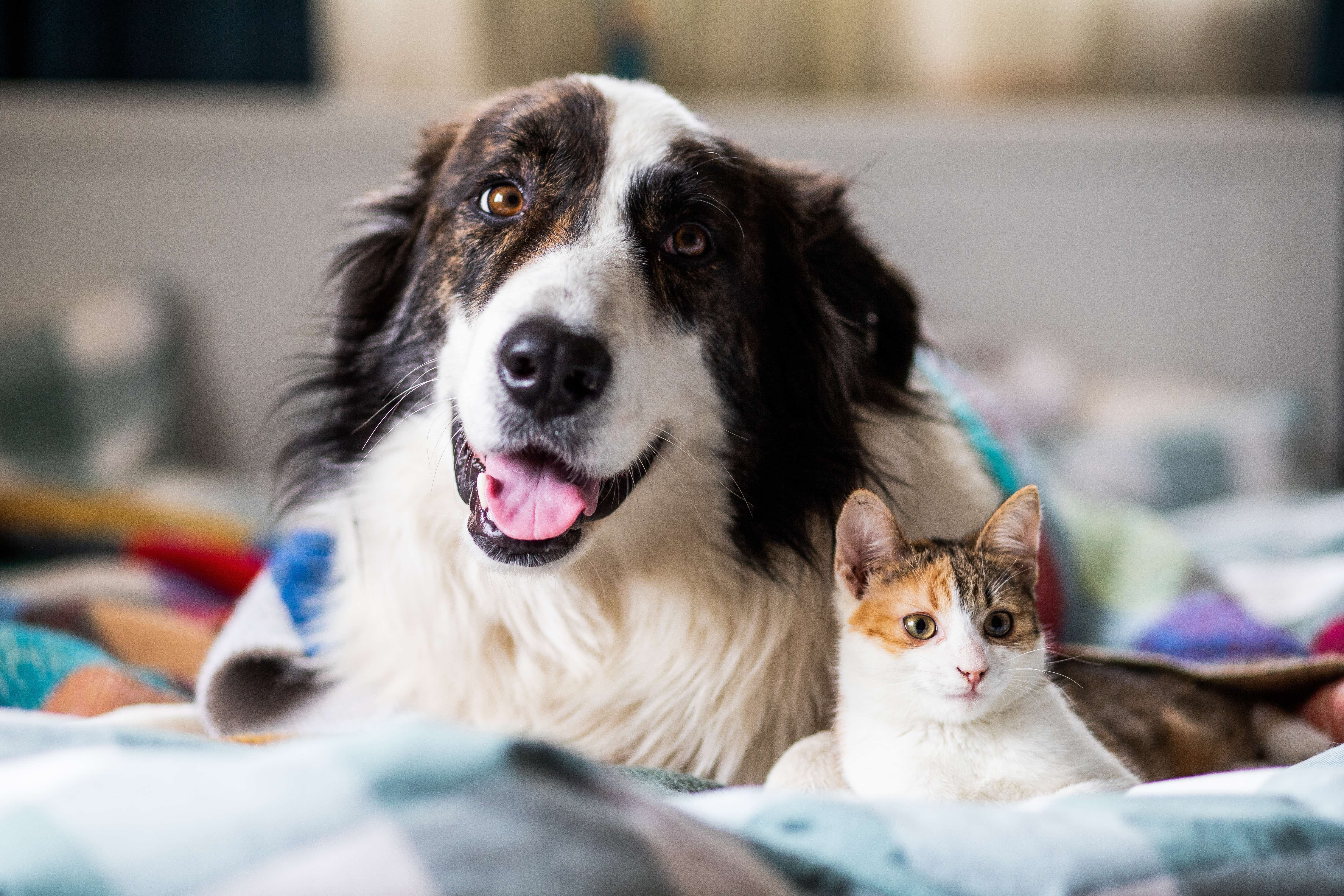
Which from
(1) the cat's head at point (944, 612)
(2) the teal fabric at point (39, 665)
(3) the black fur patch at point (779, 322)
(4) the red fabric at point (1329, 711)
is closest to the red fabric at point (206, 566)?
(2) the teal fabric at point (39, 665)

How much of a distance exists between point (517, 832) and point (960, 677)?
37 centimetres

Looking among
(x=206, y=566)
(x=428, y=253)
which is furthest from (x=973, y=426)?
(x=206, y=566)

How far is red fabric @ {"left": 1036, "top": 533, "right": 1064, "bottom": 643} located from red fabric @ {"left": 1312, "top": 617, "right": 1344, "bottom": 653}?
33 cm

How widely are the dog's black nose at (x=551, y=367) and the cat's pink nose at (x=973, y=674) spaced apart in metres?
0.39

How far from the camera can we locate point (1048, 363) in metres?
2.93

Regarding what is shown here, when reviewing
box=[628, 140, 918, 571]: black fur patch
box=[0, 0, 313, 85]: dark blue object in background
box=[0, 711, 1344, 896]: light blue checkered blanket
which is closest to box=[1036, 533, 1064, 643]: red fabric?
box=[628, 140, 918, 571]: black fur patch

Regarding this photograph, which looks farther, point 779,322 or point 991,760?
point 779,322

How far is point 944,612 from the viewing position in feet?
2.54

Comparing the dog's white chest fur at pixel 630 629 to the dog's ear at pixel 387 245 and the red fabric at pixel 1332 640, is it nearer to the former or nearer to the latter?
the dog's ear at pixel 387 245

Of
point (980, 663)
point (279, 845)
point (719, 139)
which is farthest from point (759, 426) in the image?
point (279, 845)

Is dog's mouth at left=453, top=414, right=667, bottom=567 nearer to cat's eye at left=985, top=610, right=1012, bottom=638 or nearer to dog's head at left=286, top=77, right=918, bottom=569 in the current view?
dog's head at left=286, top=77, right=918, bottom=569

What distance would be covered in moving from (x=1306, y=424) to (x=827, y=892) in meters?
2.60

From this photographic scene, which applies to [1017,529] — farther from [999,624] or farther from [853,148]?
[853,148]

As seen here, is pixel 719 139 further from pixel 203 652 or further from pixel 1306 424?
pixel 1306 424
